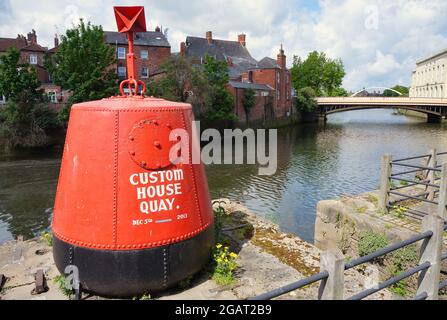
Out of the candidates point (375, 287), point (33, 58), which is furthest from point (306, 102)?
point (375, 287)

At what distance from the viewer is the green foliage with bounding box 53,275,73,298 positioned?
4.96m

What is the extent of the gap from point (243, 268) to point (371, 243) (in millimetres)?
2996

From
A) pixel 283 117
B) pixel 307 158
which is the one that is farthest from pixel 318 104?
pixel 307 158

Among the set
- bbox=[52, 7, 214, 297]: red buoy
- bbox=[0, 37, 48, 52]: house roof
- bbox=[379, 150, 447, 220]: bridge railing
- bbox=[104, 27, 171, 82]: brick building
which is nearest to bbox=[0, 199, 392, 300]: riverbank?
bbox=[52, 7, 214, 297]: red buoy

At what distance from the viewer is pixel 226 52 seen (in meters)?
62.6

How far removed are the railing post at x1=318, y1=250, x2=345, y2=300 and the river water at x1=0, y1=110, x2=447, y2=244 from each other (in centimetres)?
946

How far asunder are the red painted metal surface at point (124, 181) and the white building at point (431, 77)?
89397 millimetres

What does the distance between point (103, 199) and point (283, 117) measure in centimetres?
5529

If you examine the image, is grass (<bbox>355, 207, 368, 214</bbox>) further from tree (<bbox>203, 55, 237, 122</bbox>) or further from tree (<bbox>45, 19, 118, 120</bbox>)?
tree (<bbox>203, 55, 237, 122</bbox>)

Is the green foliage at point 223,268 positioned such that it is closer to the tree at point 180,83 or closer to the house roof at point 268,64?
the tree at point 180,83

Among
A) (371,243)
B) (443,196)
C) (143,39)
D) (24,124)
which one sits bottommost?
(371,243)

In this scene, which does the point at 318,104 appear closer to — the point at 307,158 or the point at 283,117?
the point at 283,117

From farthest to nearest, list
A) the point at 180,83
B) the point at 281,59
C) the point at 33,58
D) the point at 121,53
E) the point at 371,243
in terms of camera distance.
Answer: the point at 281,59 < the point at 33,58 < the point at 121,53 < the point at 180,83 < the point at 371,243

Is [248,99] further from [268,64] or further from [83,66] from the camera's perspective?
[83,66]
